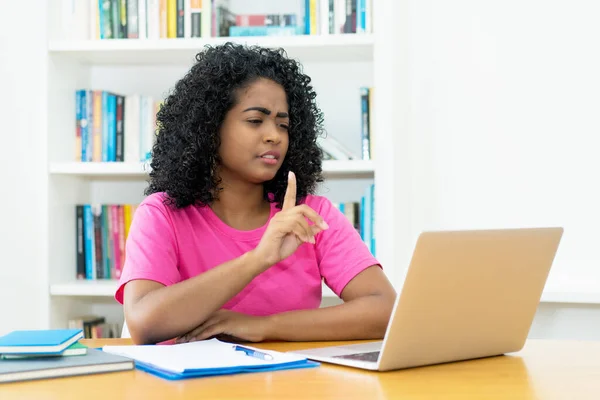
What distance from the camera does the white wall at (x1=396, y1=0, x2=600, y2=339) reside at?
102 inches

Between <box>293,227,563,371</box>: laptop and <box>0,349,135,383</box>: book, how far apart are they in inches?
11.4

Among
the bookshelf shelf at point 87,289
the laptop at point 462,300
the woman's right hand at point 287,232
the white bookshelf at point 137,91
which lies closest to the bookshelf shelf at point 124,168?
the white bookshelf at point 137,91

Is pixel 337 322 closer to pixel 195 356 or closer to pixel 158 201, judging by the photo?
pixel 195 356

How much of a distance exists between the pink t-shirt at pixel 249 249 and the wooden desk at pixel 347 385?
2.02 ft

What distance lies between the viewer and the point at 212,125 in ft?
5.94

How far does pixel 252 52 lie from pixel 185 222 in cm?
47

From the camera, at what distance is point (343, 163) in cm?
255

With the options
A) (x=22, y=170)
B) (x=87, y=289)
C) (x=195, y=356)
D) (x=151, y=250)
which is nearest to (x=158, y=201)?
(x=151, y=250)

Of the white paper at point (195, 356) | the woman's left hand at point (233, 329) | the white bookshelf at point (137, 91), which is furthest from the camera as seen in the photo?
the white bookshelf at point (137, 91)

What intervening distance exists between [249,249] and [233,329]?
0.40m

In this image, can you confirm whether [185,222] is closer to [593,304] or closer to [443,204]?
[443,204]

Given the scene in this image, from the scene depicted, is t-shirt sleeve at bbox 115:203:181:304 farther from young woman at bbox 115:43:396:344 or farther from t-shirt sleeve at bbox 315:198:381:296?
t-shirt sleeve at bbox 315:198:381:296

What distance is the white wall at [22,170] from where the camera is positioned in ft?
8.60

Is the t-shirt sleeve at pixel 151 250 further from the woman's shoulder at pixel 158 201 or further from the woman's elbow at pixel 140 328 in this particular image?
the woman's elbow at pixel 140 328
